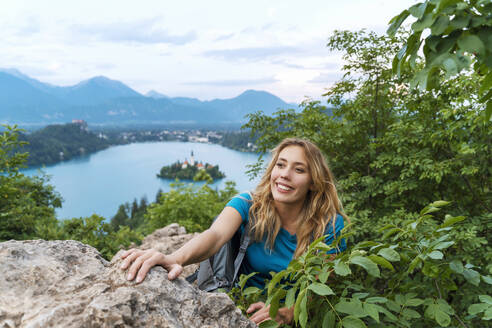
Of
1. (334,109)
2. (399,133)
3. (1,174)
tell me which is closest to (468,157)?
(399,133)

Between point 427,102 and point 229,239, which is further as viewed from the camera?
point 427,102

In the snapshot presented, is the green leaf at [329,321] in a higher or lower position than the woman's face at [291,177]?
lower

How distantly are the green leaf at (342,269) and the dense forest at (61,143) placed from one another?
Result: 93.2m

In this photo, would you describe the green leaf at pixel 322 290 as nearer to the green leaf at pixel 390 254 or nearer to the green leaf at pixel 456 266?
the green leaf at pixel 390 254

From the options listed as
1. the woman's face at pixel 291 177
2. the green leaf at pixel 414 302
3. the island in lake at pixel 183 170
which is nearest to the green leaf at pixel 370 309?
the green leaf at pixel 414 302

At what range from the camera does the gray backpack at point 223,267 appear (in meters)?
2.12

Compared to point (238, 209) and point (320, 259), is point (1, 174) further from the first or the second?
point (320, 259)

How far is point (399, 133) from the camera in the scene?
4.43m

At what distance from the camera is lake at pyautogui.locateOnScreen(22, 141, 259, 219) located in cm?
7488

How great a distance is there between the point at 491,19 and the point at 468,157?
11.3ft

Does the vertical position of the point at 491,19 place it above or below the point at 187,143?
above

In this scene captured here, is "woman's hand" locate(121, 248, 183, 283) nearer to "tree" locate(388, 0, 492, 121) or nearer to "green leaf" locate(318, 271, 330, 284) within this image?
"green leaf" locate(318, 271, 330, 284)

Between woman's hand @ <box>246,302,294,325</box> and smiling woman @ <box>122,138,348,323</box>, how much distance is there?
1.81 feet

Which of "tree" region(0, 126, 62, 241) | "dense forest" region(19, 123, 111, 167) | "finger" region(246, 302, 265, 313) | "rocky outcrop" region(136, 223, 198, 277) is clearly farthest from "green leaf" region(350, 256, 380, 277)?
"dense forest" region(19, 123, 111, 167)
